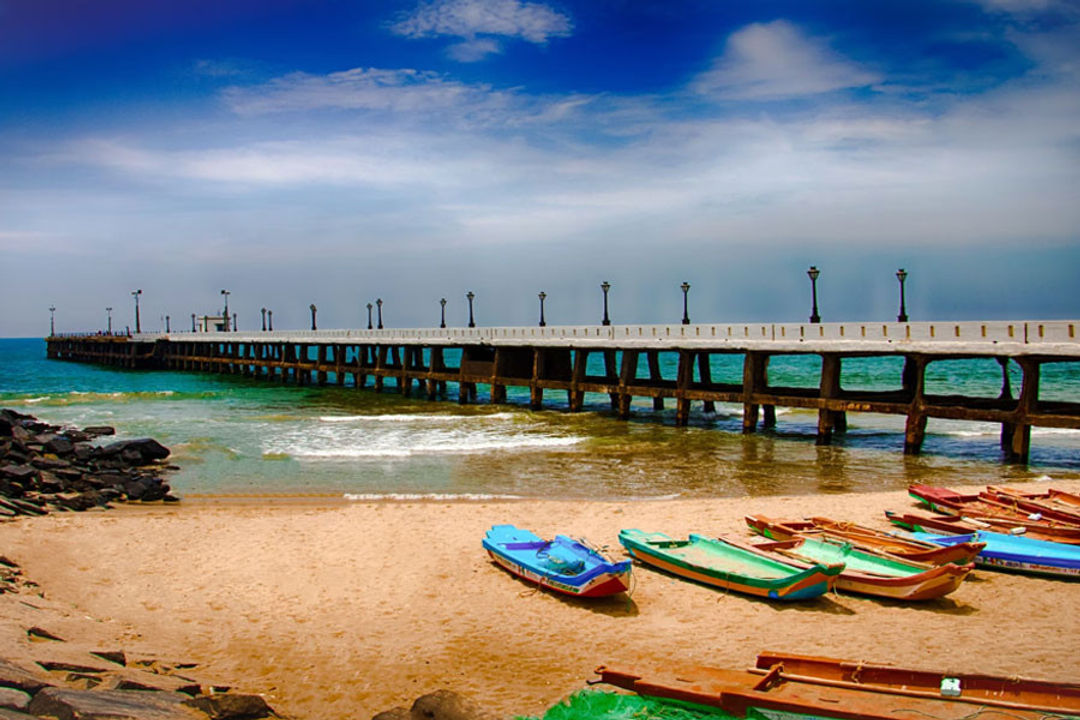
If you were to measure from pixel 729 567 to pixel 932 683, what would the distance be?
14.3 ft

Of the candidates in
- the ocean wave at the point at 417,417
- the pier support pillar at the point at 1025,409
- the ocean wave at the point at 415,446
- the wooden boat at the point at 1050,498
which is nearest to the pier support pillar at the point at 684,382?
the ocean wave at the point at 415,446

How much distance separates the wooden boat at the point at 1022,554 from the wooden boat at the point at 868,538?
0.50m

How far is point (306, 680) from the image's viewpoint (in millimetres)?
8586

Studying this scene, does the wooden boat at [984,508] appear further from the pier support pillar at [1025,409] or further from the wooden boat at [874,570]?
the pier support pillar at [1025,409]

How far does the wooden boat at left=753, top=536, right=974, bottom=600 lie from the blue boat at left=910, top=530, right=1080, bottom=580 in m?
1.34

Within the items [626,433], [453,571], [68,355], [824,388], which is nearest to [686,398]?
[626,433]

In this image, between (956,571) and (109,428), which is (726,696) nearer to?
(956,571)

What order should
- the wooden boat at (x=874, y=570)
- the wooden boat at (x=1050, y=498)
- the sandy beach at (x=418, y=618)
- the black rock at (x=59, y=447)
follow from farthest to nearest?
1. the black rock at (x=59, y=447)
2. the wooden boat at (x=1050, y=498)
3. the wooden boat at (x=874, y=570)
4. the sandy beach at (x=418, y=618)

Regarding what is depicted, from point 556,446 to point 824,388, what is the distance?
9486mm

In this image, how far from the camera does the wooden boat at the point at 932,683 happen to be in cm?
687

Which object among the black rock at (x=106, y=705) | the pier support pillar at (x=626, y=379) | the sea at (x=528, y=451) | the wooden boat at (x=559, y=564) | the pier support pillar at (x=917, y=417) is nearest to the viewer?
the black rock at (x=106, y=705)

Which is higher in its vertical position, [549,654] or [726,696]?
[726,696]

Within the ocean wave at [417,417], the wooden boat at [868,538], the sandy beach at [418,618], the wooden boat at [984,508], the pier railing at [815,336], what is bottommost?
the ocean wave at [417,417]

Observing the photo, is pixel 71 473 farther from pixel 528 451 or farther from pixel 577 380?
pixel 577 380
